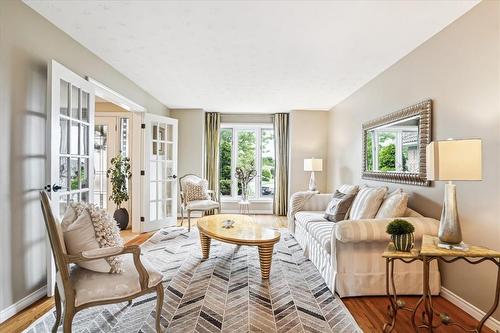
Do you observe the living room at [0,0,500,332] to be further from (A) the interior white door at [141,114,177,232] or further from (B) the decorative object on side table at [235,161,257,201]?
(B) the decorative object on side table at [235,161,257,201]

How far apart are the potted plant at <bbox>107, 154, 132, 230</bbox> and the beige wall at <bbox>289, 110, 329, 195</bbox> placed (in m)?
3.27

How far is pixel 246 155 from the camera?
6441mm

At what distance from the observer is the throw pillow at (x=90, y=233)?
1.65 meters

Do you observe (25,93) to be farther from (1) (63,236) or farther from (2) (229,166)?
(2) (229,166)

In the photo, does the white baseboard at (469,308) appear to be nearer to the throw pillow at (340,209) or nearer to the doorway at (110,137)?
the throw pillow at (340,209)

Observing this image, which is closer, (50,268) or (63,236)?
(63,236)

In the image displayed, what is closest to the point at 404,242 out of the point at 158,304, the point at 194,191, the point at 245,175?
the point at 158,304

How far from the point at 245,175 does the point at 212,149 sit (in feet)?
3.12

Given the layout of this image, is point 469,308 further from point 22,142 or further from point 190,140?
point 190,140

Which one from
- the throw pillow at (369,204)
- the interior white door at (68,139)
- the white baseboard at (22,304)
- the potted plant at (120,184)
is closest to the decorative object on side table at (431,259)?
the throw pillow at (369,204)

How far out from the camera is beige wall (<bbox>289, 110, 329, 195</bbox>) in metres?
5.88

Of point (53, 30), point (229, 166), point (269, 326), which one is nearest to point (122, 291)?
point (269, 326)

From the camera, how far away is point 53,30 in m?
2.44

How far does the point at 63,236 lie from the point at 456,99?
3.09 metres
